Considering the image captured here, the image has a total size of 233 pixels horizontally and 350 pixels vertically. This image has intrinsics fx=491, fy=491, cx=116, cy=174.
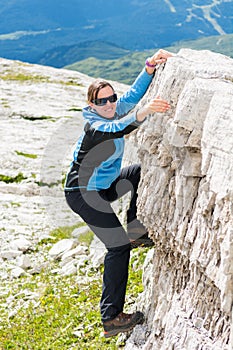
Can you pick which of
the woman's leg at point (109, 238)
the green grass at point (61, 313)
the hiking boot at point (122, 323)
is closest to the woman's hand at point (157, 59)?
the woman's leg at point (109, 238)

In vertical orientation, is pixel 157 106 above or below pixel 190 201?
above

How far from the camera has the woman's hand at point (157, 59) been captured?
9.30 m

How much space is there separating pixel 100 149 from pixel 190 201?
238cm

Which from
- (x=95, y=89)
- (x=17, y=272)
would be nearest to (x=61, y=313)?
(x=17, y=272)

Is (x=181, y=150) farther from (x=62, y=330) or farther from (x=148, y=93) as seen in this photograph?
(x=62, y=330)

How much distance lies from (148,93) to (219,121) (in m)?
2.99

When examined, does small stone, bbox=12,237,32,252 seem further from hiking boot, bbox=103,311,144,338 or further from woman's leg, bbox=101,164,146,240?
woman's leg, bbox=101,164,146,240

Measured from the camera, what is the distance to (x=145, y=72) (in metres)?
9.70

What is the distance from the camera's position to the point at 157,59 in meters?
9.40

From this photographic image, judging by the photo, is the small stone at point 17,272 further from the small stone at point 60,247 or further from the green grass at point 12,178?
the green grass at point 12,178

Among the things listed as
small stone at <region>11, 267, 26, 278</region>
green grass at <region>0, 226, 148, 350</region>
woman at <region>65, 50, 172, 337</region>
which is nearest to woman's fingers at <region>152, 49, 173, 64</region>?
woman at <region>65, 50, 172, 337</region>

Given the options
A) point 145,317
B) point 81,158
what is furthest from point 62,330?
point 81,158

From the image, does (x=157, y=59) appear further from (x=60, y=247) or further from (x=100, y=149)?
(x=60, y=247)

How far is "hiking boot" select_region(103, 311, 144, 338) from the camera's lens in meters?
10.2
